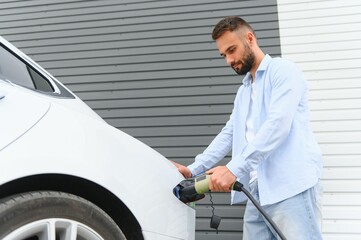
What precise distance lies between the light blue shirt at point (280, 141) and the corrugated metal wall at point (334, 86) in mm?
1770

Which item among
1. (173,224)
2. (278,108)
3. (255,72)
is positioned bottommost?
(173,224)

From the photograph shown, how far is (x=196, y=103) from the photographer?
4.65 m

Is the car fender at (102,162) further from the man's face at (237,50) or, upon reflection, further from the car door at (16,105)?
the man's face at (237,50)

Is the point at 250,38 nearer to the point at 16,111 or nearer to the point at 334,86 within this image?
the point at 16,111

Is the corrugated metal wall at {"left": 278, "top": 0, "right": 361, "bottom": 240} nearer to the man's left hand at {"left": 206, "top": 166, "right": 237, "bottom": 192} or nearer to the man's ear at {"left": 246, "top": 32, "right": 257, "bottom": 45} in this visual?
the man's ear at {"left": 246, "top": 32, "right": 257, "bottom": 45}

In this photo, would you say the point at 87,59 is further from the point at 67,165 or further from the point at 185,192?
the point at 67,165

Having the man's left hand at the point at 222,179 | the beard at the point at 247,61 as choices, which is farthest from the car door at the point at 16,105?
the beard at the point at 247,61

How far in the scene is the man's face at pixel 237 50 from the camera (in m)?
2.62

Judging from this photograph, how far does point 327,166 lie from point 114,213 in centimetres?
276

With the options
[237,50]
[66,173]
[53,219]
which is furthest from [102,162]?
[237,50]

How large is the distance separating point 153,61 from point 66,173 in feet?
10.9

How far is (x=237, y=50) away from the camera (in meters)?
2.63

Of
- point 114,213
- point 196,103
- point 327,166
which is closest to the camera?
point 114,213

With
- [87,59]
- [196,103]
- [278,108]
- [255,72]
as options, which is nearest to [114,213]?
[278,108]
